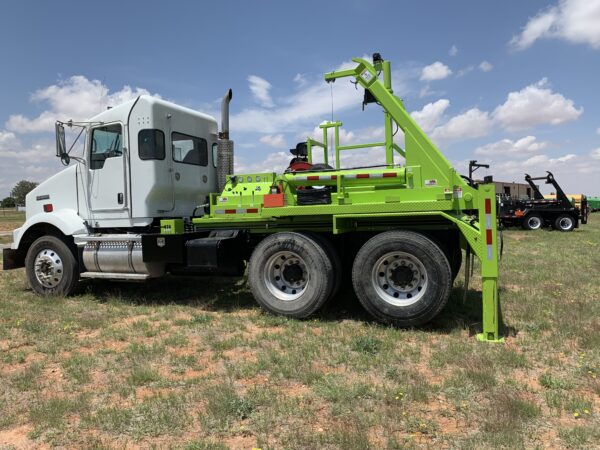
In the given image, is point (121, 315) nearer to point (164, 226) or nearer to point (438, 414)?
point (164, 226)

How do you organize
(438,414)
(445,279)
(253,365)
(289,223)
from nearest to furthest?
(438,414) < (253,365) < (445,279) < (289,223)

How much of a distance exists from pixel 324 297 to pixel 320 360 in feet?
4.19

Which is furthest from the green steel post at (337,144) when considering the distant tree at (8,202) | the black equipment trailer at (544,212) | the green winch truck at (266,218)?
the distant tree at (8,202)

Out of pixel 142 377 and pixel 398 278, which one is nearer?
pixel 142 377

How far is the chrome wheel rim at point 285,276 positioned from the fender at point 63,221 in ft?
11.2

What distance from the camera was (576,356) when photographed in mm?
4445

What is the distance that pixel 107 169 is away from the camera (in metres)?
7.37

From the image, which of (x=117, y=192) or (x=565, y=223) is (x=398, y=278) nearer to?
(x=117, y=192)

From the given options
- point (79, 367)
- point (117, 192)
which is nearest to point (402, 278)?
point (79, 367)

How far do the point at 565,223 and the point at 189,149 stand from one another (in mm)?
19711

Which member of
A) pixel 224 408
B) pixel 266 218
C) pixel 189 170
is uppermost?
pixel 189 170

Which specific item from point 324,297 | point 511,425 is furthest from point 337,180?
point 511,425

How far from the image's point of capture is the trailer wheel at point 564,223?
2147 cm

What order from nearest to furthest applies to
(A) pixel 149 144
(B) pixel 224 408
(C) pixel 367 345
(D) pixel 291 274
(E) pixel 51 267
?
(B) pixel 224 408 → (C) pixel 367 345 → (D) pixel 291 274 → (A) pixel 149 144 → (E) pixel 51 267
